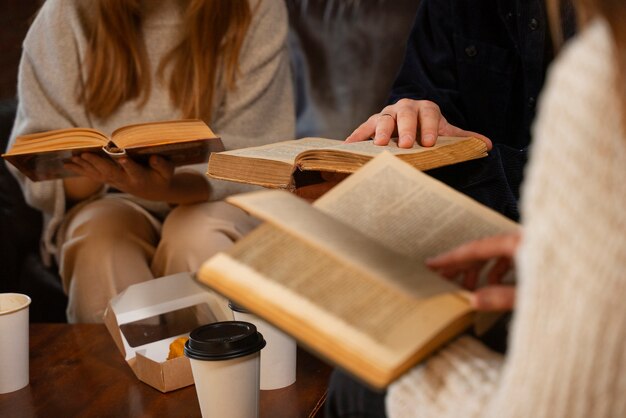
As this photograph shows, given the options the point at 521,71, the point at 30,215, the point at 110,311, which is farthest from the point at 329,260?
the point at 30,215

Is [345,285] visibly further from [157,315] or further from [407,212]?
[157,315]

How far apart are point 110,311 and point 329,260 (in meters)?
0.70

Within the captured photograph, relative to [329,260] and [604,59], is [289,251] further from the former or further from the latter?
[604,59]

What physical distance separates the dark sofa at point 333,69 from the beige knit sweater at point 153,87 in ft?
0.41

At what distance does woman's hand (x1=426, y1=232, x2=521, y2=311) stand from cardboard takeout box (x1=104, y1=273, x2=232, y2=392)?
0.56 meters

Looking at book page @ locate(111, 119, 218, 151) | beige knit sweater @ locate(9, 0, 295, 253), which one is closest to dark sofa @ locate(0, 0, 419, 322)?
beige knit sweater @ locate(9, 0, 295, 253)

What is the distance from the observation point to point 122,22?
1835 mm

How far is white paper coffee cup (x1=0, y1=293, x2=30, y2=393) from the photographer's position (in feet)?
3.71

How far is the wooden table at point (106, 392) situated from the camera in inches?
42.1

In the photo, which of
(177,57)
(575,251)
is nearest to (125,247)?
(177,57)

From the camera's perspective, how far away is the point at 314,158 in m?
1.01

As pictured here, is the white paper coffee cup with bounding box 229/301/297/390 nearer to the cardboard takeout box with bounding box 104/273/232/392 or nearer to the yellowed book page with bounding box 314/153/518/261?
the cardboard takeout box with bounding box 104/273/232/392

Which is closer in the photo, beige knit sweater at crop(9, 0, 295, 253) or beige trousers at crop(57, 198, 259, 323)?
beige trousers at crop(57, 198, 259, 323)

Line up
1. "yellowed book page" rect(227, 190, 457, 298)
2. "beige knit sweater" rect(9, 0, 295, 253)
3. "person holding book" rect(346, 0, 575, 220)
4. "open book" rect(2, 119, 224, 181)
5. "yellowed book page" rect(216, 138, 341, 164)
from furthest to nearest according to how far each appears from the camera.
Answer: "beige knit sweater" rect(9, 0, 295, 253) → "person holding book" rect(346, 0, 575, 220) → "open book" rect(2, 119, 224, 181) → "yellowed book page" rect(216, 138, 341, 164) → "yellowed book page" rect(227, 190, 457, 298)
